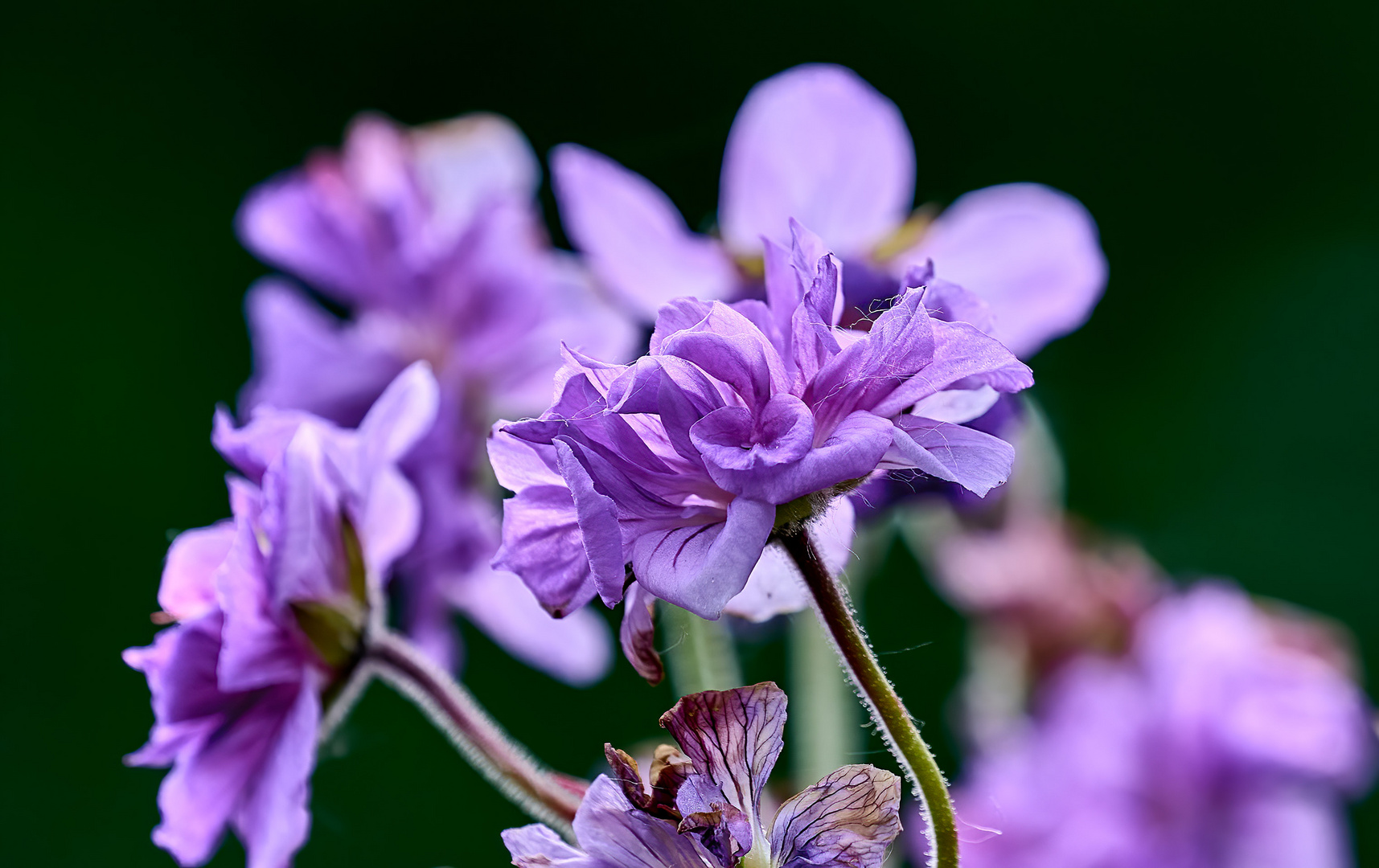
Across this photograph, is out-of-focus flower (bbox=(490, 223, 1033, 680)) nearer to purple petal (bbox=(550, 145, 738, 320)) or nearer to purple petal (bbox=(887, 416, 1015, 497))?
purple petal (bbox=(887, 416, 1015, 497))

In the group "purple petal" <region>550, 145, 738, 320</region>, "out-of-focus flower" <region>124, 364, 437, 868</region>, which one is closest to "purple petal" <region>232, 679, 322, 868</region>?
"out-of-focus flower" <region>124, 364, 437, 868</region>

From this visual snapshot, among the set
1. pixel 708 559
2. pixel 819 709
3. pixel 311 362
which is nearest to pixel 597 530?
pixel 708 559

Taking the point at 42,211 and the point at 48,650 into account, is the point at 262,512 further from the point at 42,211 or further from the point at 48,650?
the point at 42,211

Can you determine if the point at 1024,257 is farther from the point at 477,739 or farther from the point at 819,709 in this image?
the point at 477,739

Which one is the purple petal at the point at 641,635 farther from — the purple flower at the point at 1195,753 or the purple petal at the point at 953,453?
the purple flower at the point at 1195,753

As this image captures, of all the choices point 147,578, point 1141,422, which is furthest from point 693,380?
point 1141,422

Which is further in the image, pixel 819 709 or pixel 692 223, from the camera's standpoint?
pixel 692 223

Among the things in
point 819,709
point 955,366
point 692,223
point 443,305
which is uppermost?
point 955,366
